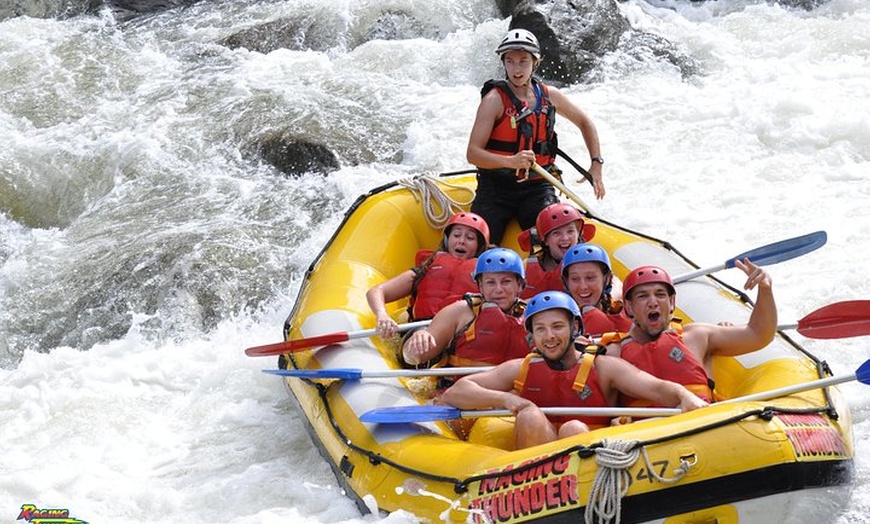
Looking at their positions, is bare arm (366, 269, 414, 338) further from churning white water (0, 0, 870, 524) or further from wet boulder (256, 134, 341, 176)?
wet boulder (256, 134, 341, 176)

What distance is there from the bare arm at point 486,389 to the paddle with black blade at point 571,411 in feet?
0.10

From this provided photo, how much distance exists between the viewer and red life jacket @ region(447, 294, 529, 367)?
15.3 ft

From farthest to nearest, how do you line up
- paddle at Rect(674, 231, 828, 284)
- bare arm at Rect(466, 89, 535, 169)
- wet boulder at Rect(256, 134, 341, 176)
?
wet boulder at Rect(256, 134, 341, 176), bare arm at Rect(466, 89, 535, 169), paddle at Rect(674, 231, 828, 284)

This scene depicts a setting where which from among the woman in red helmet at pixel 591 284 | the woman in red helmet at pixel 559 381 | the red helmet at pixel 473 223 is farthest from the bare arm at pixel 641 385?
the red helmet at pixel 473 223

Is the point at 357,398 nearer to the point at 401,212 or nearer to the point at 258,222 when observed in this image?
the point at 401,212

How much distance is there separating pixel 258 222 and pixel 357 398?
3.35m

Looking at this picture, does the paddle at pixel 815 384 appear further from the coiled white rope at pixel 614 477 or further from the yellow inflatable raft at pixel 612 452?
the coiled white rope at pixel 614 477

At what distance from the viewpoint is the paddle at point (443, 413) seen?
157 inches

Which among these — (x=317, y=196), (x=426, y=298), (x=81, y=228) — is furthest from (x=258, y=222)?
(x=426, y=298)

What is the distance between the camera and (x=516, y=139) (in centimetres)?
556

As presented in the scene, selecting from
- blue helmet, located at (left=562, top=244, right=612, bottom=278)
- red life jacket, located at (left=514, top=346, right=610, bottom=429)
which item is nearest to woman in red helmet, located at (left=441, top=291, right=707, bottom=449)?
red life jacket, located at (left=514, top=346, right=610, bottom=429)

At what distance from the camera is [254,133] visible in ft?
28.7

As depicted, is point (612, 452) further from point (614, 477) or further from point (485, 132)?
point (485, 132)

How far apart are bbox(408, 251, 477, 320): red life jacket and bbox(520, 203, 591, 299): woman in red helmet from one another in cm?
26
